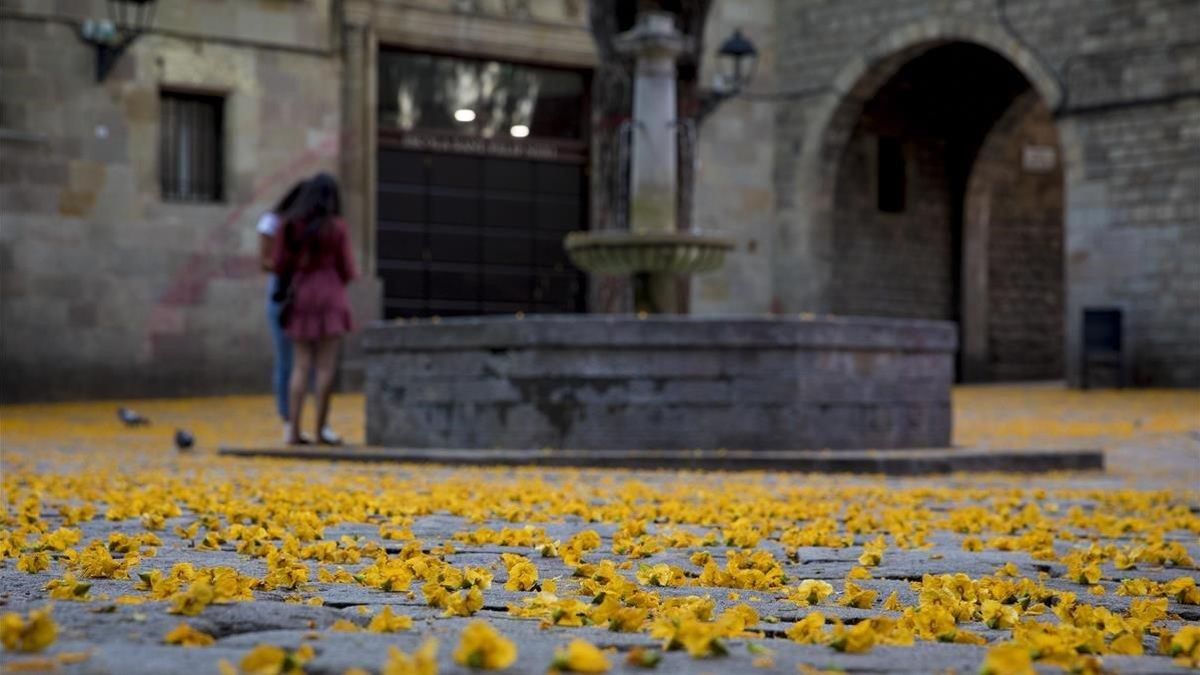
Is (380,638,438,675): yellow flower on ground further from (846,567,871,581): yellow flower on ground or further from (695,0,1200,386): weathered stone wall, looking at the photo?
(695,0,1200,386): weathered stone wall

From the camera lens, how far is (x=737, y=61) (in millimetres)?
22219

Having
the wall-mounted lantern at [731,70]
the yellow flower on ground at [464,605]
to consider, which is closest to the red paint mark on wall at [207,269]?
the wall-mounted lantern at [731,70]

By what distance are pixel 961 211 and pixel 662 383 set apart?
57.7ft

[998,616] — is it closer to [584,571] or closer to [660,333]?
[584,571]

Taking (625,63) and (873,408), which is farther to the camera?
(625,63)

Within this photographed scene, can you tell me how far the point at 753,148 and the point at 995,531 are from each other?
19.6m

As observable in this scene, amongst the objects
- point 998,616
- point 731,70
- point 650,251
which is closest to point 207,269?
point 731,70

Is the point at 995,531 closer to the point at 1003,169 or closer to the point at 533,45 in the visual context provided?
the point at 533,45

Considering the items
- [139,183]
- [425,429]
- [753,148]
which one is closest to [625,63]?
[425,429]

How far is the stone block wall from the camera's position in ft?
65.4

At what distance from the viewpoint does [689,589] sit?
4.16 metres

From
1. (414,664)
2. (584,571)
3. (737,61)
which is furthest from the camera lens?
(737,61)

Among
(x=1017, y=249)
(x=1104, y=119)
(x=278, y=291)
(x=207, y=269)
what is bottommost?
(x=278, y=291)

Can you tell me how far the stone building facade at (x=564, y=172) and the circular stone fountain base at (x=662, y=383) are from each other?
953 centimetres
